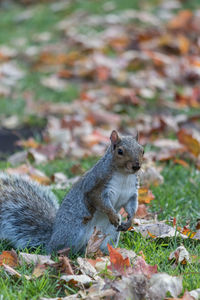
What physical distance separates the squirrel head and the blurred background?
2.58 feet

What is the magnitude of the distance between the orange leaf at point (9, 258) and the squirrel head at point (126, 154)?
0.61m

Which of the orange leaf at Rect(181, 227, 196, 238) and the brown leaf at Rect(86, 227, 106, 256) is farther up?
the brown leaf at Rect(86, 227, 106, 256)

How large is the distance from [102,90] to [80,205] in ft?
10.7

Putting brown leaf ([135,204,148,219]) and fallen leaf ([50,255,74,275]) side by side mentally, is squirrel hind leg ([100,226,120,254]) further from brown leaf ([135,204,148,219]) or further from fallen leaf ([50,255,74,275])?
brown leaf ([135,204,148,219])

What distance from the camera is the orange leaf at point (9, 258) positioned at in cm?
240

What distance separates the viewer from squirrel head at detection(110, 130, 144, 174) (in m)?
2.36

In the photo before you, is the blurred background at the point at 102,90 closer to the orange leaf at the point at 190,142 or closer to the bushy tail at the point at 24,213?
Result: the orange leaf at the point at 190,142

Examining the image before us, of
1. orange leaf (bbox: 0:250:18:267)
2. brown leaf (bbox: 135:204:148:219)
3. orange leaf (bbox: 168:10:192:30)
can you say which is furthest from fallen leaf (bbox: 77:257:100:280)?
orange leaf (bbox: 168:10:192:30)

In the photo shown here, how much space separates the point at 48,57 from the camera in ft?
22.3

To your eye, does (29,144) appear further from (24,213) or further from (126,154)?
(126,154)

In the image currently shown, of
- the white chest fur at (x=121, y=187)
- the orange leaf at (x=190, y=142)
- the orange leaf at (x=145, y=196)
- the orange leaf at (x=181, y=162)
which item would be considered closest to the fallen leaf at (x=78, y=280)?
the white chest fur at (x=121, y=187)

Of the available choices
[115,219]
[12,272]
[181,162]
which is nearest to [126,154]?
[115,219]

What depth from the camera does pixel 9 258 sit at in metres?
2.42

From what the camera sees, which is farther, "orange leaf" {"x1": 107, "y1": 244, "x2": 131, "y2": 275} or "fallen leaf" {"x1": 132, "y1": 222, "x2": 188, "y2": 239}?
"fallen leaf" {"x1": 132, "y1": 222, "x2": 188, "y2": 239}
